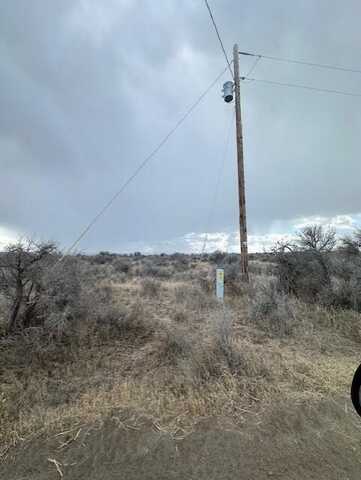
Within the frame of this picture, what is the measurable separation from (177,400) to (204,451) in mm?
864

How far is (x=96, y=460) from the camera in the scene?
276 cm

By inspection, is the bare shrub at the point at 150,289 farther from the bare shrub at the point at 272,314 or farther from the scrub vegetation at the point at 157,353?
the bare shrub at the point at 272,314

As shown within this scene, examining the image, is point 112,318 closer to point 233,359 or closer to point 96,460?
point 233,359

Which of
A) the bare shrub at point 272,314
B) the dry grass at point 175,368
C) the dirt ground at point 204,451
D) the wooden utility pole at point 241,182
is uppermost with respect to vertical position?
the wooden utility pole at point 241,182

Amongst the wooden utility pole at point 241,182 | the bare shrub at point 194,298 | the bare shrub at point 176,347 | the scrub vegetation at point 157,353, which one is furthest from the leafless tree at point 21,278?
the wooden utility pole at point 241,182

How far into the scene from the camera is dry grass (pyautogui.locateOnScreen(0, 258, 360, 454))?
11.4ft

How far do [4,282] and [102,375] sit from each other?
275 centimetres

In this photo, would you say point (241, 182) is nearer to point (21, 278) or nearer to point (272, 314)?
point (272, 314)

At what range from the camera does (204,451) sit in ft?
9.34

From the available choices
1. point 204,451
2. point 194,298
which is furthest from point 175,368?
point 194,298

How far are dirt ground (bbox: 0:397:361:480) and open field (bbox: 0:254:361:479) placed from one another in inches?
0.4

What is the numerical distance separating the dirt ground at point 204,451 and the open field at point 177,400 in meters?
0.01

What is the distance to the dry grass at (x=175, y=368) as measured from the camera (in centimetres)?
348

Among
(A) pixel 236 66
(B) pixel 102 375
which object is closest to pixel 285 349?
(B) pixel 102 375
